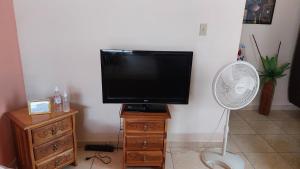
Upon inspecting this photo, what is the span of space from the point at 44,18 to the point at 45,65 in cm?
43

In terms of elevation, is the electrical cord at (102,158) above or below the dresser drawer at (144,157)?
below

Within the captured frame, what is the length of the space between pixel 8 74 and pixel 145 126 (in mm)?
1229

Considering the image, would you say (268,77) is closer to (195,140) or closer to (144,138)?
(195,140)

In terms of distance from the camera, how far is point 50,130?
181 cm

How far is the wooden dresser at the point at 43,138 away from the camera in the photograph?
1.71 meters

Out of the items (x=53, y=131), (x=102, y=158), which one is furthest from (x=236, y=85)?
(x=53, y=131)

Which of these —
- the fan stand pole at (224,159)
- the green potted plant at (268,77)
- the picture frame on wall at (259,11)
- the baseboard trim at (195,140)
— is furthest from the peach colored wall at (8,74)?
the green potted plant at (268,77)

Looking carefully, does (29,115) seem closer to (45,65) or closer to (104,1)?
(45,65)

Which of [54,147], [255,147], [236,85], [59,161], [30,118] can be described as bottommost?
[255,147]

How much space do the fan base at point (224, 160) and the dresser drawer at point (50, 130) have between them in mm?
1342

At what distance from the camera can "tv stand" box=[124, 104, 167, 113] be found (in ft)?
6.54

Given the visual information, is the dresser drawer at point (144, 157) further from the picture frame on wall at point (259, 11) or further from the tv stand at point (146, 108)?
the picture frame on wall at point (259, 11)

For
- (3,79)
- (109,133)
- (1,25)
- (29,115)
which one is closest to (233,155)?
(109,133)

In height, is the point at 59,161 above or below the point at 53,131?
below
